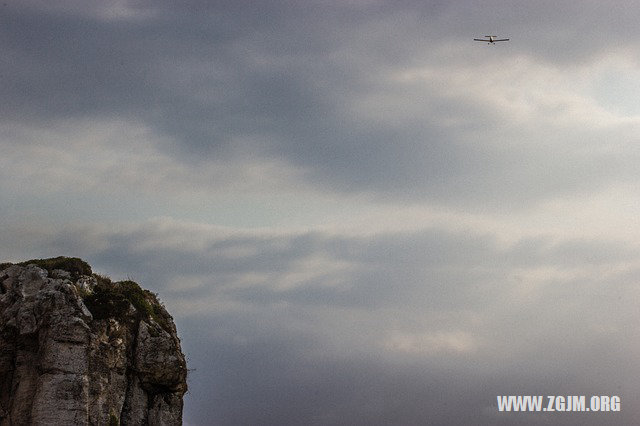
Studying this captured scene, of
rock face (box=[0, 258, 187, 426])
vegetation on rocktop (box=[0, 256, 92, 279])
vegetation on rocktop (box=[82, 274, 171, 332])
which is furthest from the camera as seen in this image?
Answer: vegetation on rocktop (box=[0, 256, 92, 279])

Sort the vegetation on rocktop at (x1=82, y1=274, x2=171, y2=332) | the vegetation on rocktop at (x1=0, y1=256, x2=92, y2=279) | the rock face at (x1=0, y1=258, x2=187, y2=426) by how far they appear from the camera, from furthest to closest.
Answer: the vegetation on rocktop at (x1=0, y1=256, x2=92, y2=279) → the vegetation on rocktop at (x1=82, y1=274, x2=171, y2=332) → the rock face at (x1=0, y1=258, x2=187, y2=426)

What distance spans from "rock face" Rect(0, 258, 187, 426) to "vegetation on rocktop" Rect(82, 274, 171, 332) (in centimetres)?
9

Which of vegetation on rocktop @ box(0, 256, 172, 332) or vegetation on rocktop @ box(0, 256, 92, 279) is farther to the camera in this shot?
vegetation on rocktop @ box(0, 256, 92, 279)

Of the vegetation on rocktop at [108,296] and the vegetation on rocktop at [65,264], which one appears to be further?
the vegetation on rocktop at [65,264]

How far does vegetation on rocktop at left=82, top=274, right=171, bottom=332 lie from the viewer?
65.1 metres

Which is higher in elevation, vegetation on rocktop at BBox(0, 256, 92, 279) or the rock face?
vegetation on rocktop at BBox(0, 256, 92, 279)

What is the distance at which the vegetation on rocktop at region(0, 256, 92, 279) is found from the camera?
67.2 metres

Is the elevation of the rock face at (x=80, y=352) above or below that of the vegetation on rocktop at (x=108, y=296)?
below

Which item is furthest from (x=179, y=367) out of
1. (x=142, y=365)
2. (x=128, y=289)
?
(x=128, y=289)

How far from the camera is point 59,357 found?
59812 mm

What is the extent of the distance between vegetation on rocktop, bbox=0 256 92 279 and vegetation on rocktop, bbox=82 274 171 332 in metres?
1.19

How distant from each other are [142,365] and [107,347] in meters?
4.76

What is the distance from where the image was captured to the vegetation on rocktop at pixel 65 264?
220ft

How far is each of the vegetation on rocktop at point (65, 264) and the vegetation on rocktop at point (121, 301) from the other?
1187mm
